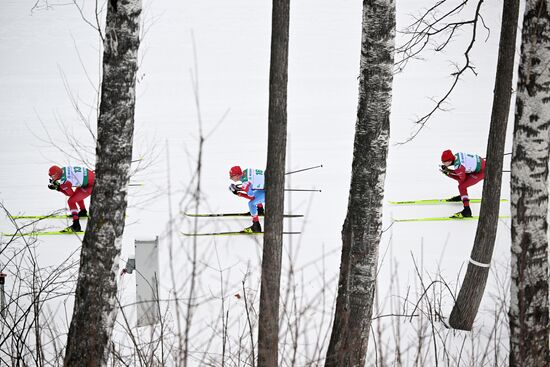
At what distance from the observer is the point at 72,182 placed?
11289 millimetres

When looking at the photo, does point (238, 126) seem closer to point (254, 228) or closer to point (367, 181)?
point (254, 228)

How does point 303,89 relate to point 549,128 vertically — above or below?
above

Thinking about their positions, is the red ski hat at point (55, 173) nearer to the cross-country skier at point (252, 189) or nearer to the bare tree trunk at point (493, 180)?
the cross-country skier at point (252, 189)

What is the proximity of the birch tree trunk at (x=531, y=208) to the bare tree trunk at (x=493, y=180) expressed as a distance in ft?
7.44

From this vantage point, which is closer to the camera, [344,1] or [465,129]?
[465,129]

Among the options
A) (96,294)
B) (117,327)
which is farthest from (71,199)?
(96,294)

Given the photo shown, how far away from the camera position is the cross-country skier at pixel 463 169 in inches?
468

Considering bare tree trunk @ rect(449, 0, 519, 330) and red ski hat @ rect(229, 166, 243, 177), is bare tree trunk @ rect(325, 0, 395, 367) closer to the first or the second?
bare tree trunk @ rect(449, 0, 519, 330)

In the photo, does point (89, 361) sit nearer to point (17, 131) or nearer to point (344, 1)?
point (17, 131)

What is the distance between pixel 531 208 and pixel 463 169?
278 inches

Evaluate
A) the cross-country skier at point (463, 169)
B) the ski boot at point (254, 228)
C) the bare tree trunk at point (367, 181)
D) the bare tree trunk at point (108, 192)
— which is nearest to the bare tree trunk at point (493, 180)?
the bare tree trunk at point (367, 181)

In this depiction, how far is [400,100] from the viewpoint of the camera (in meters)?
20.8

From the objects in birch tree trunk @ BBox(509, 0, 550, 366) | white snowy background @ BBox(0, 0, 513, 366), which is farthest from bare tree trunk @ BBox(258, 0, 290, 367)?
birch tree trunk @ BBox(509, 0, 550, 366)

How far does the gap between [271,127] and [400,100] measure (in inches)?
595
